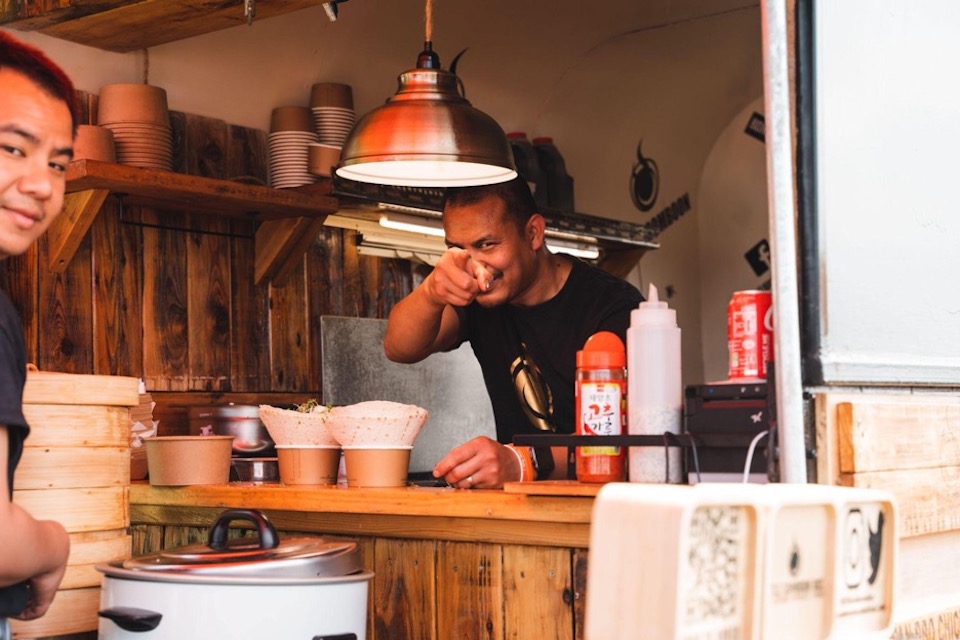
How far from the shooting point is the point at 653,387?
2.23 meters

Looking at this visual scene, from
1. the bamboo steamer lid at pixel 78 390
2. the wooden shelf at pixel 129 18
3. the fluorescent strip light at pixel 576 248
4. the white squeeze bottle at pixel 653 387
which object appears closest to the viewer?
the white squeeze bottle at pixel 653 387

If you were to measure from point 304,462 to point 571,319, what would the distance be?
3.60ft

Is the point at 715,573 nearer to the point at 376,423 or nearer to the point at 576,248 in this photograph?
the point at 376,423

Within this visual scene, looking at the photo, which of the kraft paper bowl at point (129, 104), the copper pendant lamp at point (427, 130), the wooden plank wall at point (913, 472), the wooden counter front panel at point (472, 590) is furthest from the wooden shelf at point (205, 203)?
the wooden plank wall at point (913, 472)

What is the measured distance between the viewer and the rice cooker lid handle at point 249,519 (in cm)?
222

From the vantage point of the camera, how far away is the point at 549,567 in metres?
2.43

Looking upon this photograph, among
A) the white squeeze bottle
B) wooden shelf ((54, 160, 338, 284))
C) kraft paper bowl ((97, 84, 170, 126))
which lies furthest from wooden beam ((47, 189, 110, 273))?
the white squeeze bottle

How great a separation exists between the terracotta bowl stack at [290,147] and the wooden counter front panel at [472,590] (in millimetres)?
2228

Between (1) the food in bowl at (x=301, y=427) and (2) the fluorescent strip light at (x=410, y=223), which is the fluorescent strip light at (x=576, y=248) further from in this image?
(1) the food in bowl at (x=301, y=427)

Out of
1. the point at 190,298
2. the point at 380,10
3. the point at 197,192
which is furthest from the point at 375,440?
the point at 380,10

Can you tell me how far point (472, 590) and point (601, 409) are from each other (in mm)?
528

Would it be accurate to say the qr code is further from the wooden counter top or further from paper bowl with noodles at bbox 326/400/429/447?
paper bowl with noodles at bbox 326/400/429/447

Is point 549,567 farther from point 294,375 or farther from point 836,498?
point 294,375

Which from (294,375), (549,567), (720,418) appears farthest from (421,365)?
(720,418)
